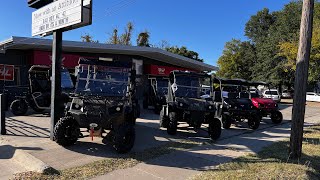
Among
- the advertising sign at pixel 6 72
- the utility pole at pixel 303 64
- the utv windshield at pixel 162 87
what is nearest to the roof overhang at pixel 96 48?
the advertising sign at pixel 6 72

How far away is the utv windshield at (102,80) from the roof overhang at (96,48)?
8997mm

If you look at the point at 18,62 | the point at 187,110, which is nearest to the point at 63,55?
the point at 18,62

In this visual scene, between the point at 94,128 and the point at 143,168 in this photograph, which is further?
the point at 94,128

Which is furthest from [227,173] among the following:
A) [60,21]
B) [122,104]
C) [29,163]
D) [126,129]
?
[60,21]

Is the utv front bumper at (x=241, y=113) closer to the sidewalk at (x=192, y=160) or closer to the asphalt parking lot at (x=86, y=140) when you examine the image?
the asphalt parking lot at (x=86, y=140)

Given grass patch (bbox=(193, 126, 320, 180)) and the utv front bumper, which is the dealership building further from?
grass patch (bbox=(193, 126, 320, 180))

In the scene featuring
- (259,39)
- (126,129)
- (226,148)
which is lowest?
(226,148)

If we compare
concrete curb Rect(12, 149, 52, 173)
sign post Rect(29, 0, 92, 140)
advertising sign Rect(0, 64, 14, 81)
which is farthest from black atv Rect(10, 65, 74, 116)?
concrete curb Rect(12, 149, 52, 173)

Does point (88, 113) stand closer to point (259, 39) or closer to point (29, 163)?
point (29, 163)

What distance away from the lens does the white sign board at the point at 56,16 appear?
8023mm

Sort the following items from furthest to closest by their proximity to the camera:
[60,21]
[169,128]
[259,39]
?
[259,39] → [169,128] → [60,21]

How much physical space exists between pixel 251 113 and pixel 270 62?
38.6m

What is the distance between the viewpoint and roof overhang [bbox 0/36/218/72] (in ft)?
55.6

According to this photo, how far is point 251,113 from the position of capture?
44.4ft
